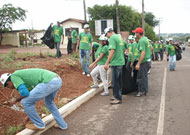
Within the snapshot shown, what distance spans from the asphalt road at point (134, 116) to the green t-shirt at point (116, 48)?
3.76 ft

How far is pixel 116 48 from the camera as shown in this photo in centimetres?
597

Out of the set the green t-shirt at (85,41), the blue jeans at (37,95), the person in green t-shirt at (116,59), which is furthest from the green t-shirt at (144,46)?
the blue jeans at (37,95)

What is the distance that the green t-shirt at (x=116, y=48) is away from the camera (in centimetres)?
583

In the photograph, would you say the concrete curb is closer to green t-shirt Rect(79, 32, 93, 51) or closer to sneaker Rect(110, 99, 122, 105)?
sneaker Rect(110, 99, 122, 105)

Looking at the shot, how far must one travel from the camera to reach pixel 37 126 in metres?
4.30

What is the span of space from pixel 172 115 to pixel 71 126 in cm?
224

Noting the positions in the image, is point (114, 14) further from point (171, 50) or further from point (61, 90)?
point (61, 90)

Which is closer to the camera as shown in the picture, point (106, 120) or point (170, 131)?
point (170, 131)

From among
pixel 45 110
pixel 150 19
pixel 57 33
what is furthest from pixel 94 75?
pixel 150 19

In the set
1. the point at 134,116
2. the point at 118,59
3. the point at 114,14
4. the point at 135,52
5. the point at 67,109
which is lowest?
the point at 134,116

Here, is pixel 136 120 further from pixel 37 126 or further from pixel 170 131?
pixel 37 126

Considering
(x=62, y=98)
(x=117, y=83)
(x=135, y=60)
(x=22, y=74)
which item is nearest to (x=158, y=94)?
(x=135, y=60)

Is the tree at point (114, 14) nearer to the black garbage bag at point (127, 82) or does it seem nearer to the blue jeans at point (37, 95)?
the black garbage bag at point (127, 82)

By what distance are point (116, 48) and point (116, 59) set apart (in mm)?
289
